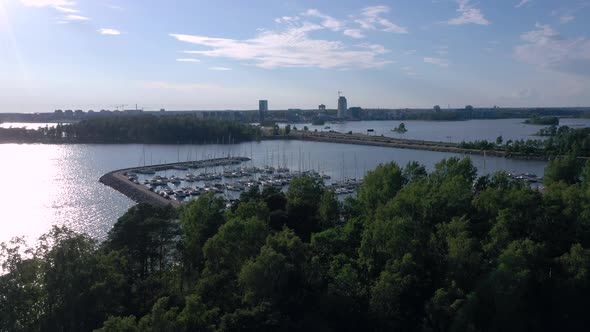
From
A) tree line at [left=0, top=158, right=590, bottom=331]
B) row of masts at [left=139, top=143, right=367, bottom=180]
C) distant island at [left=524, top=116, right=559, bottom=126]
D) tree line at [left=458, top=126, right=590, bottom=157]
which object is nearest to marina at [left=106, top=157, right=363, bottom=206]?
row of masts at [left=139, top=143, right=367, bottom=180]

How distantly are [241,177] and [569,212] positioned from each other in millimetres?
9222

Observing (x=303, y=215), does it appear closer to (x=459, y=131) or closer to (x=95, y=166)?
(x=95, y=166)

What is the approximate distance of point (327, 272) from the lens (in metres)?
3.54

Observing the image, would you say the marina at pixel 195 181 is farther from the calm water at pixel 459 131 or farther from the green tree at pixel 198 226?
the calm water at pixel 459 131

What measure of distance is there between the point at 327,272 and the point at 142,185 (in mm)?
8113

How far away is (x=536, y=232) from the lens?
12.9 feet

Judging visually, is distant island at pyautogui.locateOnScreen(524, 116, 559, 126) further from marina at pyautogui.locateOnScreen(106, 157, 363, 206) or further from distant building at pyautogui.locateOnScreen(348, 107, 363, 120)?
marina at pyautogui.locateOnScreen(106, 157, 363, 206)

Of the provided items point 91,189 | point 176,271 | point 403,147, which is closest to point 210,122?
point 403,147

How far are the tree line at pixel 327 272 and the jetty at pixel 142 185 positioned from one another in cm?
334

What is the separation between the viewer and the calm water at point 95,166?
8.30 metres

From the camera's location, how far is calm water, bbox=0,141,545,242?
8305mm

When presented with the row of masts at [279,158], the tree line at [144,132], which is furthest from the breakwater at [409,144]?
the row of masts at [279,158]

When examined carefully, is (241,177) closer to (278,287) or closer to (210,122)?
(278,287)

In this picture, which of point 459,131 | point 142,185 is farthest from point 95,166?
point 459,131
